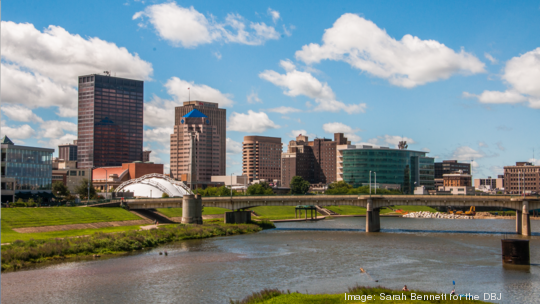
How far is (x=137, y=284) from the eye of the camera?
4659 centimetres

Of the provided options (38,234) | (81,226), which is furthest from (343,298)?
(81,226)

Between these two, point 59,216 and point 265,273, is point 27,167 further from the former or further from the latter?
point 265,273

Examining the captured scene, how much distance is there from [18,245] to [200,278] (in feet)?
89.0

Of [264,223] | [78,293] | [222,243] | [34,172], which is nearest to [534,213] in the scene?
[264,223]

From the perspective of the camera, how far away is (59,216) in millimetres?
94125

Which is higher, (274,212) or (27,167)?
(27,167)

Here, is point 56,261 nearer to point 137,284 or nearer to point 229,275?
point 137,284

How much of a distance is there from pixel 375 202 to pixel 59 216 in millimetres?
62425

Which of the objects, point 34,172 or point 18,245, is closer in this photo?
point 18,245

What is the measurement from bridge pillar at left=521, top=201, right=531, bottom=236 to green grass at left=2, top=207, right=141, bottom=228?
260 ft

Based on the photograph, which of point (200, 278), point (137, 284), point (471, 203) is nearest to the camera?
point (137, 284)

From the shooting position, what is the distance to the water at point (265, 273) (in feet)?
140

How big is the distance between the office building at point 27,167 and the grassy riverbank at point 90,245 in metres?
59.5

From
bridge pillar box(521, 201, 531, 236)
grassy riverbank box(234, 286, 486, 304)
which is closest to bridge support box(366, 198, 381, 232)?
bridge pillar box(521, 201, 531, 236)
